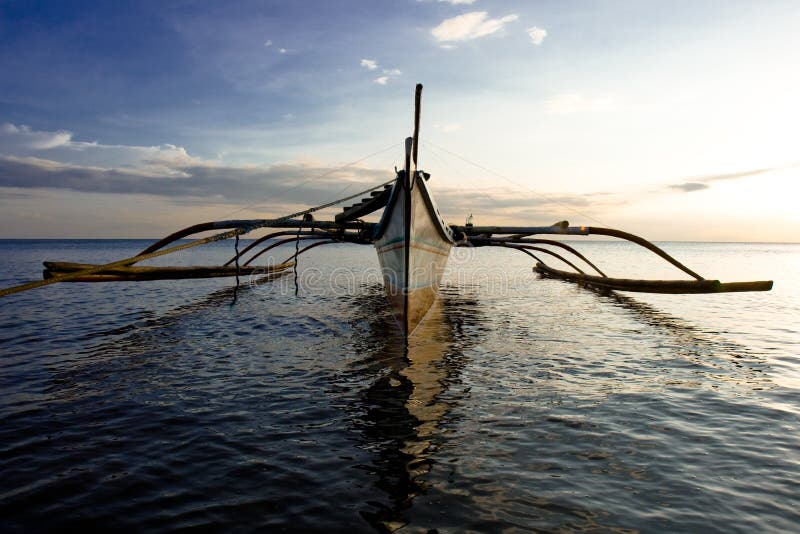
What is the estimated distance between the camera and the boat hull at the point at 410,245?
32.0 feet

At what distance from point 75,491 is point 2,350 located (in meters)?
7.61

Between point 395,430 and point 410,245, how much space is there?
16.6 feet

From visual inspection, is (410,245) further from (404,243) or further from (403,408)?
(403,408)

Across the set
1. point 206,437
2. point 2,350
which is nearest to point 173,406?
point 206,437

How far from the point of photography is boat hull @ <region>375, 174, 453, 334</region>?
32.0ft

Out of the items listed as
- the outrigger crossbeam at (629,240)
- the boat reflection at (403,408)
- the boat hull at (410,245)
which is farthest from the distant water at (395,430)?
the outrigger crossbeam at (629,240)

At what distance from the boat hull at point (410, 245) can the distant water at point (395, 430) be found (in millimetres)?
1024

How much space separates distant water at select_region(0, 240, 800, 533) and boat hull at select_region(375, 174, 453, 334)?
3.36 feet

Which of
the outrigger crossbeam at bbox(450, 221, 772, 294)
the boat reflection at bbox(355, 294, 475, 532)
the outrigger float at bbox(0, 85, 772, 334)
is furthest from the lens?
the outrigger crossbeam at bbox(450, 221, 772, 294)

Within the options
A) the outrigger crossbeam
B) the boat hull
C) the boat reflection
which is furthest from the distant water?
the outrigger crossbeam

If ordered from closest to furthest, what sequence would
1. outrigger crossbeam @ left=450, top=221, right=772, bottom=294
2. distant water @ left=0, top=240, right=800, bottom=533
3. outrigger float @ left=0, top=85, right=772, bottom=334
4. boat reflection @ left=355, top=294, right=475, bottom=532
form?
distant water @ left=0, top=240, right=800, bottom=533 < boat reflection @ left=355, top=294, right=475, bottom=532 < outrigger float @ left=0, top=85, right=772, bottom=334 < outrigger crossbeam @ left=450, top=221, right=772, bottom=294

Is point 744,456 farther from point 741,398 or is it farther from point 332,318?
point 332,318

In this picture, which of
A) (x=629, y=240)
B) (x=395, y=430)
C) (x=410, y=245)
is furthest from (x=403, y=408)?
(x=629, y=240)

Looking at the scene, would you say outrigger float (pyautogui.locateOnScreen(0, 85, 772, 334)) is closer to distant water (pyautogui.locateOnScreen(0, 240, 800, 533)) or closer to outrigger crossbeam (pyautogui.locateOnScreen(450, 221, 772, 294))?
outrigger crossbeam (pyautogui.locateOnScreen(450, 221, 772, 294))
